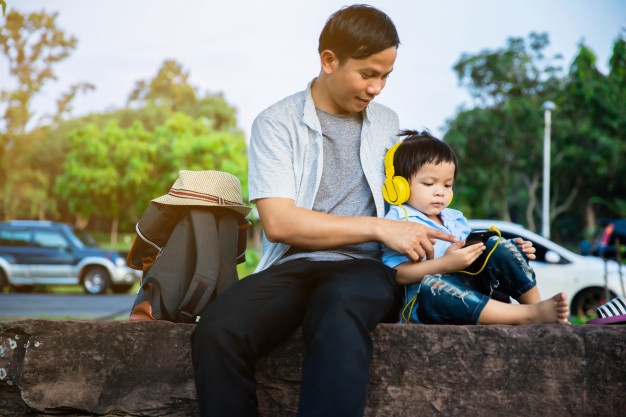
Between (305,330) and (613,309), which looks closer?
(305,330)

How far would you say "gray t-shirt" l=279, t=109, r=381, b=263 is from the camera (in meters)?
2.86

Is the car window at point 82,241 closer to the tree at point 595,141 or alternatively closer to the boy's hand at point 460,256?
the boy's hand at point 460,256

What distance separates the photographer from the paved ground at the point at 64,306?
440 inches

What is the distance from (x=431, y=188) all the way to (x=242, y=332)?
101 centimetres

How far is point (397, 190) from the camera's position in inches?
113

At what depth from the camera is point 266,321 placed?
245 cm

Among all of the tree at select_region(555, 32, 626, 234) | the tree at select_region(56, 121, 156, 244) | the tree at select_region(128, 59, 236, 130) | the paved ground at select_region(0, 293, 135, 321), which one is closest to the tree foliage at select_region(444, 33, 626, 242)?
the tree at select_region(555, 32, 626, 234)

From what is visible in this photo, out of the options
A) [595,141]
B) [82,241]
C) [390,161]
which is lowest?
[82,241]

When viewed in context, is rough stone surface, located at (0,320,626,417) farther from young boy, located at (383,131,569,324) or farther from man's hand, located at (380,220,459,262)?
man's hand, located at (380,220,459,262)

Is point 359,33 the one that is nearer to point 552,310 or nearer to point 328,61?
point 328,61

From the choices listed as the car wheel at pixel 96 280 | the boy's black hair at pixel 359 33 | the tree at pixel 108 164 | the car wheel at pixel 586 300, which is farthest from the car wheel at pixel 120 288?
the tree at pixel 108 164

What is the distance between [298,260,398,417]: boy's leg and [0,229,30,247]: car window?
16.3 m

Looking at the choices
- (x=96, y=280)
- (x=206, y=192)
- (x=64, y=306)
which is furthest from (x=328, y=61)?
(x=96, y=280)

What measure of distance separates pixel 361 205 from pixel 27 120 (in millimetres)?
29879
